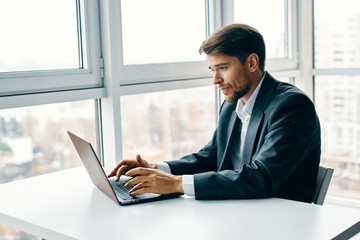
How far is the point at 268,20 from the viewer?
135 inches

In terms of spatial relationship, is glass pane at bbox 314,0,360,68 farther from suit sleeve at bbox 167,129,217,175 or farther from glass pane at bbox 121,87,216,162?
suit sleeve at bbox 167,129,217,175

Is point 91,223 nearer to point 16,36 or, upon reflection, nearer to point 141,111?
point 16,36

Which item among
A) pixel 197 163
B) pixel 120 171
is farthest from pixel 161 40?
pixel 120 171

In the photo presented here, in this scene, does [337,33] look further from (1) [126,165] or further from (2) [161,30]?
(1) [126,165]

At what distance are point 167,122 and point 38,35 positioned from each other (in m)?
0.93

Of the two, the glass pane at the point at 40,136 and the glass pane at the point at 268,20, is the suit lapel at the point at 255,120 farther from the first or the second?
the glass pane at the point at 268,20

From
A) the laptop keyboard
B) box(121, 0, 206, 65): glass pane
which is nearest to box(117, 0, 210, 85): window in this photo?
box(121, 0, 206, 65): glass pane

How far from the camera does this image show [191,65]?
272 centimetres

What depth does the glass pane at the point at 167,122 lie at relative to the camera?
242 cm

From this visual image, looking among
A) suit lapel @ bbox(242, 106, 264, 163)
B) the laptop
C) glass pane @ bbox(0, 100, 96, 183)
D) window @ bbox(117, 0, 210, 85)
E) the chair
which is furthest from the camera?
window @ bbox(117, 0, 210, 85)

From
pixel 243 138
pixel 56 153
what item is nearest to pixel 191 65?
pixel 243 138

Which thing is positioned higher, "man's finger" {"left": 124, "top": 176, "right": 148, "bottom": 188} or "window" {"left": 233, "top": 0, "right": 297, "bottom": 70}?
"window" {"left": 233, "top": 0, "right": 297, "bottom": 70}

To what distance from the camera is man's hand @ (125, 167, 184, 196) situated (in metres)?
1.55

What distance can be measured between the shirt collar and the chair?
0.42 m
